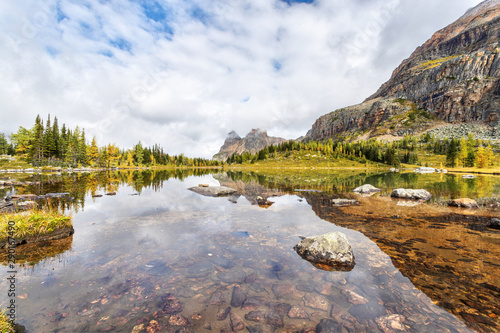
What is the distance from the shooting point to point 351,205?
74.9ft

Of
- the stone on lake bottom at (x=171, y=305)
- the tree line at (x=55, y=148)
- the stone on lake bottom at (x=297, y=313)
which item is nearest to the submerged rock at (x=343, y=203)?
the stone on lake bottom at (x=297, y=313)

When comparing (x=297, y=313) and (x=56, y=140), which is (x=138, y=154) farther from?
(x=297, y=313)

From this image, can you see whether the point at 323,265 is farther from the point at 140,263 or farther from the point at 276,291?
the point at 140,263

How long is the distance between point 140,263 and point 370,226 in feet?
50.6

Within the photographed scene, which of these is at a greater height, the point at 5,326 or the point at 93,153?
the point at 93,153

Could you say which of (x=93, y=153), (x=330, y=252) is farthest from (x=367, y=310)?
(x=93, y=153)

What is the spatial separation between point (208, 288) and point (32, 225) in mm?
12702

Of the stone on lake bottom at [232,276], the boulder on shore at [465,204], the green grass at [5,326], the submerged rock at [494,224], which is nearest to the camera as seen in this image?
the green grass at [5,326]

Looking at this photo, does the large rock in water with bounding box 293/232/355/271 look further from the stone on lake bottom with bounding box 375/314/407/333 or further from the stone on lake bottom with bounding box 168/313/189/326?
the stone on lake bottom with bounding box 168/313/189/326

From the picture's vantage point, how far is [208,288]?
25.8ft

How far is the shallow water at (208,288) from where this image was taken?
6176mm

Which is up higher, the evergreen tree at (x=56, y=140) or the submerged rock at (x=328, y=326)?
the evergreen tree at (x=56, y=140)

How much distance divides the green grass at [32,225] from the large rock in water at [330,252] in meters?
15.2

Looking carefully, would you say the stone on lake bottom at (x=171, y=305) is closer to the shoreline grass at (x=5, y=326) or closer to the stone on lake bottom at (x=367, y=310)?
the shoreline grass at (x=5, y=326)
